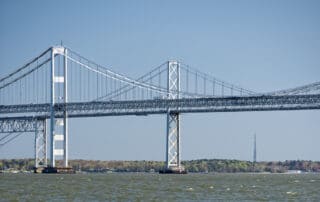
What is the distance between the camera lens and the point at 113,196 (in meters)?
64.0

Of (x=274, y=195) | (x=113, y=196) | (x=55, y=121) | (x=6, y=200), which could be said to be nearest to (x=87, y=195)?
(x=113, y=196)

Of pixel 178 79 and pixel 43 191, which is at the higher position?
pixel 178 79

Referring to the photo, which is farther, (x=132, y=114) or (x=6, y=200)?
(x=132, y=114)

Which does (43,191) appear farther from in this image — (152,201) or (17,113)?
(17,113)

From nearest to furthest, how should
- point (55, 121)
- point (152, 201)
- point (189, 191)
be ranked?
1. point (152, 201)
2. point (189, 191)
3. point (55, 121)

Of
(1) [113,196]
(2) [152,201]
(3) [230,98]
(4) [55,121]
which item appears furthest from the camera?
(4) [55,121]

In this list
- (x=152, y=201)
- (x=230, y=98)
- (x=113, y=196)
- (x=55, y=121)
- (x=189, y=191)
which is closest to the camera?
(x=152, y=201)

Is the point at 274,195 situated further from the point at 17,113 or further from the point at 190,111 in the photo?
the point at 17,113

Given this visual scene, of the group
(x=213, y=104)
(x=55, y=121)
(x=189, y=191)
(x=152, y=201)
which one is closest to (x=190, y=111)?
(x=213, y=104)

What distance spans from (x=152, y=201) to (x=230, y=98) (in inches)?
2318

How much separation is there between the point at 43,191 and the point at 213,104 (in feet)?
165

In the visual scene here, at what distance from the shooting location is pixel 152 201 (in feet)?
196

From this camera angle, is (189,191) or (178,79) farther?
(178,79)

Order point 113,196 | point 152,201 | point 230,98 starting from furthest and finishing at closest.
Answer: point 230,98
point 113,196
point 152,201
